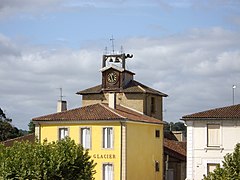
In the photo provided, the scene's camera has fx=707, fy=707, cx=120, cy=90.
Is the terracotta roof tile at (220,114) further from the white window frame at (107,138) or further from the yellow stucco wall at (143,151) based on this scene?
the white window frame at (107,138)

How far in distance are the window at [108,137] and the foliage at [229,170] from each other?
2006 centimetres

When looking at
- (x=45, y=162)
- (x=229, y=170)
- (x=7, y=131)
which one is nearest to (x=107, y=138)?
(x=45, y=162)

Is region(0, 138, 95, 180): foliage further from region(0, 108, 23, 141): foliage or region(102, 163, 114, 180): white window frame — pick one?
region(0, 108, 23, 141): foliage

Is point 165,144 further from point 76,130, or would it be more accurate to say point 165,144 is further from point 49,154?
point 49,154

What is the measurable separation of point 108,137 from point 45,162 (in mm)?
13413

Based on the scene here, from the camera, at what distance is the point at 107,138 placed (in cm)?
5888

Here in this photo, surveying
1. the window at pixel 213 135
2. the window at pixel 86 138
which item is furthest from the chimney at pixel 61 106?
the window at pixel 213 135

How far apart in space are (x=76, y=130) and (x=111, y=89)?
14.8m

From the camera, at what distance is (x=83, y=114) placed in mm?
60344

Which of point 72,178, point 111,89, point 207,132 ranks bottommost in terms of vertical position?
point 72,178

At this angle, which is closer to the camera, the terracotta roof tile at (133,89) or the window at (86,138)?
the window at (86,138)

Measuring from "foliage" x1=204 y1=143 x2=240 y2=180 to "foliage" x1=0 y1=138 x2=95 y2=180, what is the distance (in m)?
11.2

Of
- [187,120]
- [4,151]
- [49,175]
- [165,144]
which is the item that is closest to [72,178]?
[49,175]

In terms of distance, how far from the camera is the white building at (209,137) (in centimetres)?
5288
